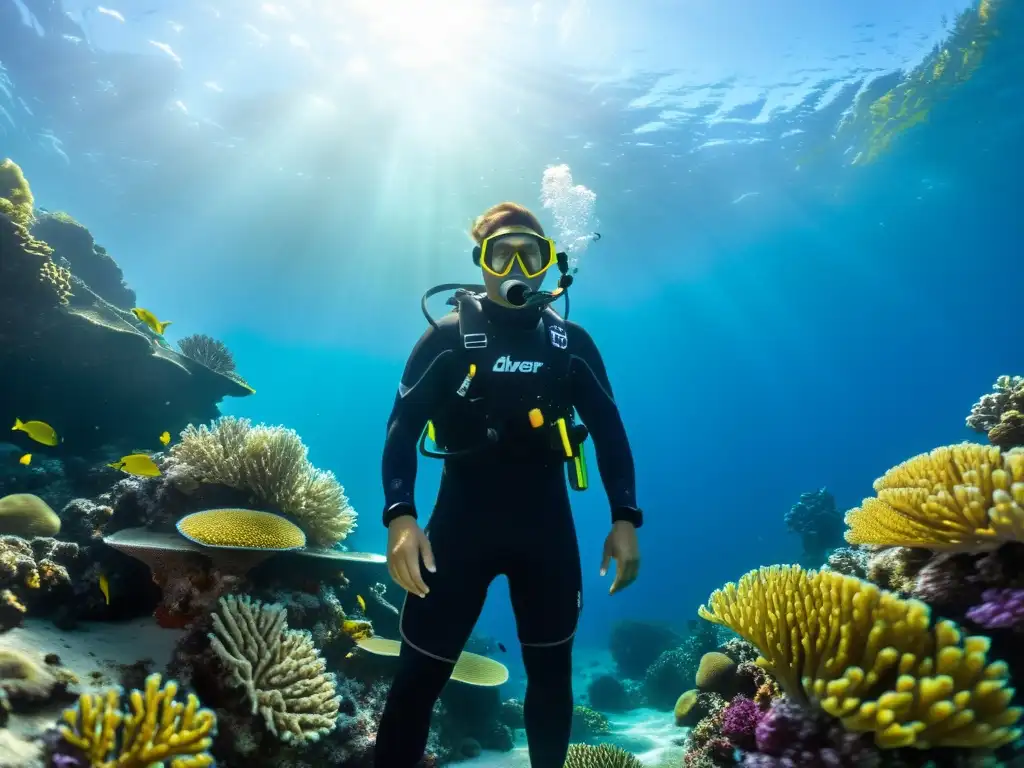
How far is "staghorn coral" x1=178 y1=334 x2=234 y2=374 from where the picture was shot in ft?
37.0

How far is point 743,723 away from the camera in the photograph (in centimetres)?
266

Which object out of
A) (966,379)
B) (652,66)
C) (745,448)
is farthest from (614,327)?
(966,379)

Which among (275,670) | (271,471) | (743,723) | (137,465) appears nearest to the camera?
(743,723)

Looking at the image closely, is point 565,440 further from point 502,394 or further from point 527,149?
point 527,149

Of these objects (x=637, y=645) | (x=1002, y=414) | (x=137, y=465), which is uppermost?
(x=637, y=645)

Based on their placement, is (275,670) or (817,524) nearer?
(275,670)

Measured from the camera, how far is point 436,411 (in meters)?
3.48

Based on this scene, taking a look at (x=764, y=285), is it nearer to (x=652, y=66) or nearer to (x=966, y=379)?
(x=652, y=66)

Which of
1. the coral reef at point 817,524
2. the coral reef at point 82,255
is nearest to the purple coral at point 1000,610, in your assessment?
the coral reef at point 82,255

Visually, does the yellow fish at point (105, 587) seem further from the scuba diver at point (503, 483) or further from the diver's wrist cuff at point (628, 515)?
the diver's wrist cuff at point (628, 515)

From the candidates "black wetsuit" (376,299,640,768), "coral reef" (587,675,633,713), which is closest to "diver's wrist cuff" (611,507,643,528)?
"black wetsuit" (376,299,640,768)

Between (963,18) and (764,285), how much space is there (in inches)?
1202

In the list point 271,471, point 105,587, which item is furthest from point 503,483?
point 105,587

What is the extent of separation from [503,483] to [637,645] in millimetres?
22852
